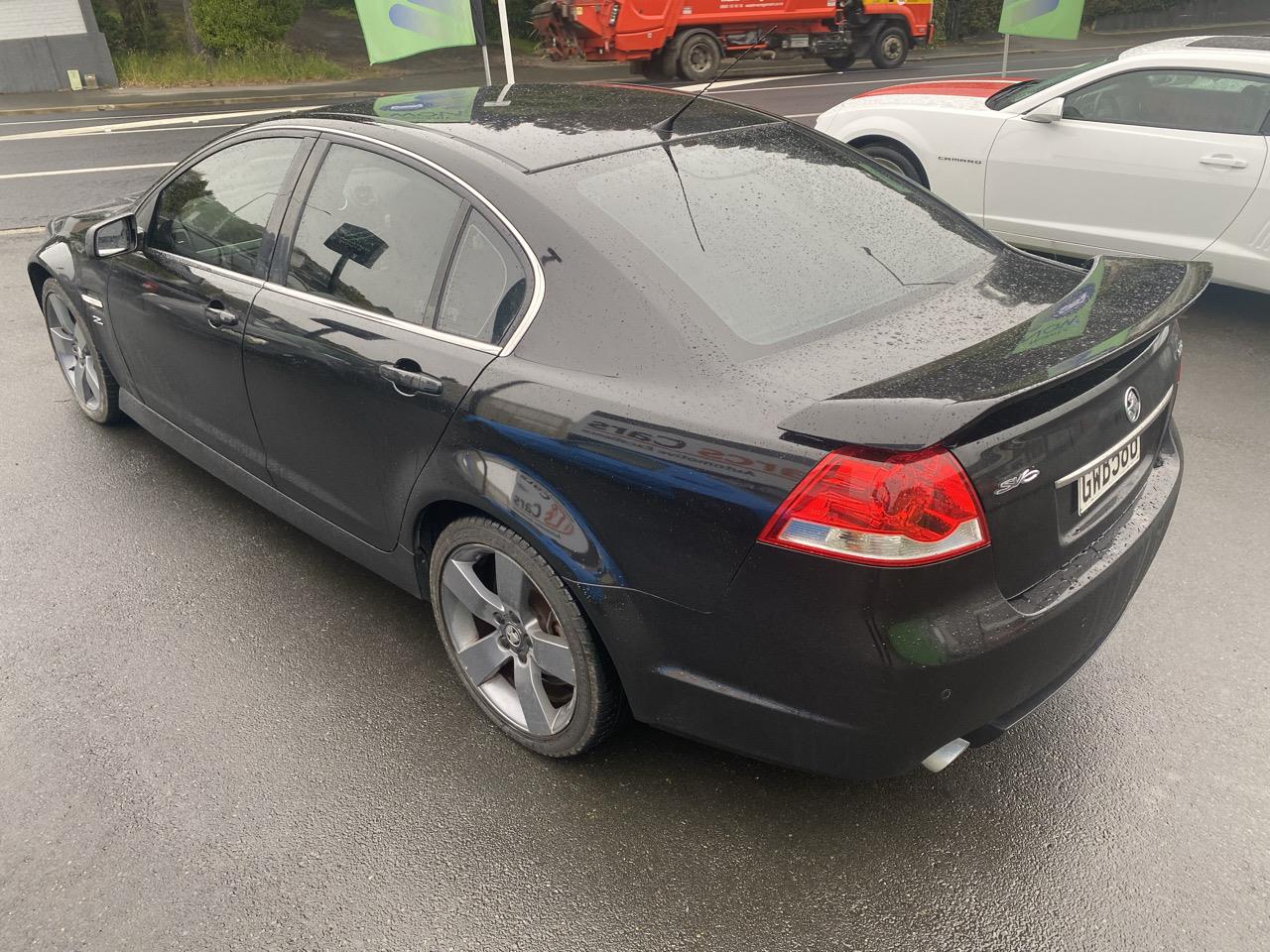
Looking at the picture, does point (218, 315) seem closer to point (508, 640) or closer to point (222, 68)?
point (508, 640)

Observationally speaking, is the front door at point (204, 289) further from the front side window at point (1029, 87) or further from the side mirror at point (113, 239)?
the front side window at point (1029, 87)

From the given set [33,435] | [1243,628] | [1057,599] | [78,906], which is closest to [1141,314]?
[1057,599]

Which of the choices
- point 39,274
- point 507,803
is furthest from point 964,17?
point 507,803

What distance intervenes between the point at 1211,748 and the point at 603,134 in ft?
7.79

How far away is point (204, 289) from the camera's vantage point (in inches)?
139

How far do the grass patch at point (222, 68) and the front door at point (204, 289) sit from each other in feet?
61.3

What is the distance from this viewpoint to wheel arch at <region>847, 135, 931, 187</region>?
6613mm

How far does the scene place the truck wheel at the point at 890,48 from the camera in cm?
2178

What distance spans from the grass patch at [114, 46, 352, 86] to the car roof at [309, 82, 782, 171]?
19296 mm

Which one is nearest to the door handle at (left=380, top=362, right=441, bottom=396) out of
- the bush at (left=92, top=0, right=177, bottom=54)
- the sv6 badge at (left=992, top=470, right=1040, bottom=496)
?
the sv6 badge at (left=992, top=470, right=1040, bottom=496)

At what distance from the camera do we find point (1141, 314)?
240 centimetres

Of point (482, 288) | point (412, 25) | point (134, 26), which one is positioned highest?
point (134, 26)

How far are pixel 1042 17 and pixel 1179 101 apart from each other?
7456 mm

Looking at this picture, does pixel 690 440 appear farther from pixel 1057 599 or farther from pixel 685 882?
pixel 685 882
